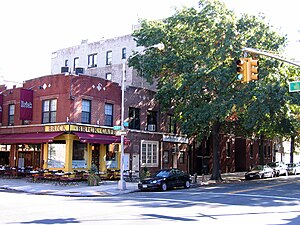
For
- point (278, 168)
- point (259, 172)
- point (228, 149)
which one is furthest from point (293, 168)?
point (259, 172)

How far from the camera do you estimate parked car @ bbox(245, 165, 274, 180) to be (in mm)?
37250

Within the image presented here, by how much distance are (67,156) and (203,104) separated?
35.8 feet

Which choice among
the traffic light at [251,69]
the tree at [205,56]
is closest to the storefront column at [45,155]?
the tree at [205,56]

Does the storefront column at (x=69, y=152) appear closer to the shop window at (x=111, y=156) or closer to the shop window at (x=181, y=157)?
the shop window at (x=111, y=156)

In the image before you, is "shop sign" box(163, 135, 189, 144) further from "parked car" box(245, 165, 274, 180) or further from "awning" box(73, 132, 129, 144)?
"parked car" box(245, 165, 274, 180)

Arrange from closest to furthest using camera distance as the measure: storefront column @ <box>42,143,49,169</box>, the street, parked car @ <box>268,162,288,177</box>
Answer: the street
storefront column @ <box>42,143,49,169</box>
parked car @ <box>268,162,288,177</box>

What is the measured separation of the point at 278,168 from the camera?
43.1 m

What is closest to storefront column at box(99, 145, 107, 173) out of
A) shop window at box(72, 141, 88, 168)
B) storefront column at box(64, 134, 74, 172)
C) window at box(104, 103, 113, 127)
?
shop window at box(72, 141, 88, 168)

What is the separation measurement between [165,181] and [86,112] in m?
9.10

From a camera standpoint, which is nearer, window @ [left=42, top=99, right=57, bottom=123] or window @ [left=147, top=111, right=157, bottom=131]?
window @ [left=42, top=99, right=57, bottom=123]

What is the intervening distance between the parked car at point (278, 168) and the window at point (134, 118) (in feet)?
55.2

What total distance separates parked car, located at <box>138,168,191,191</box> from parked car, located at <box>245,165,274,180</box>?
13.1 meters

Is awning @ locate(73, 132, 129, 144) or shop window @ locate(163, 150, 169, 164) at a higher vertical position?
awning @ locate(73, 132, 129, 144)

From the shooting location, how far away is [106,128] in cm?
3081
